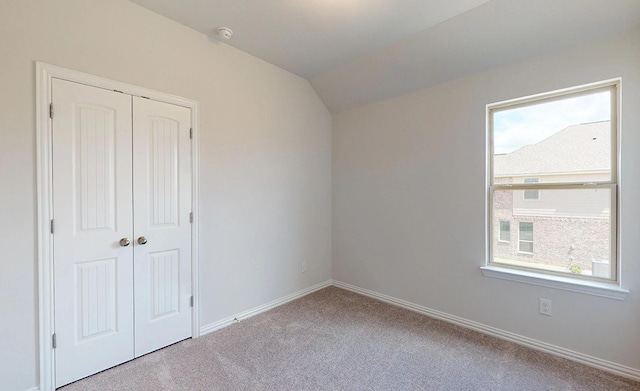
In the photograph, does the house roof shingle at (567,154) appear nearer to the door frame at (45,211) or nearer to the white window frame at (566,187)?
the white window frame at (566,187)

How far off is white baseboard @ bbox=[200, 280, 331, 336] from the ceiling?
105 inches

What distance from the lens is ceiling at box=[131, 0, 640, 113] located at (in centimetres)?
196

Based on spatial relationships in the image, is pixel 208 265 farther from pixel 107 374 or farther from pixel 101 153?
pixel 101 153

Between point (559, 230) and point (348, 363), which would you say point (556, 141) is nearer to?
point (559, 230)

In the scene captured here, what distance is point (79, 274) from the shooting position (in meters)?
1.90

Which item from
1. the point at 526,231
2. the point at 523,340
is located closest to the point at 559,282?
the point at 526,231

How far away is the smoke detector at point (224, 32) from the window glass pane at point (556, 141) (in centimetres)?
254

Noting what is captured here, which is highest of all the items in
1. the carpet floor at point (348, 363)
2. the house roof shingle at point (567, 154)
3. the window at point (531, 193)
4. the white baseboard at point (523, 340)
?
the house roof shingle at point (567, 154)

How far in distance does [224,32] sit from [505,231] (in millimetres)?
3108

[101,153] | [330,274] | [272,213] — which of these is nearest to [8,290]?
[101,153]

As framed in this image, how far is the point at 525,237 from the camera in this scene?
2.41m

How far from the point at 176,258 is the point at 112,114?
1.23 metres

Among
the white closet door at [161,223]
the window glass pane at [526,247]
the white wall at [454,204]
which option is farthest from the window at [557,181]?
the white closet door at [161,223]

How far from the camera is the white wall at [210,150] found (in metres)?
1.66
